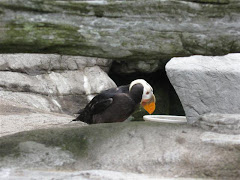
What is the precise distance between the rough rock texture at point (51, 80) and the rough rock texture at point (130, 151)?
3.60m

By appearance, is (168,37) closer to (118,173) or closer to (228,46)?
(228,46)

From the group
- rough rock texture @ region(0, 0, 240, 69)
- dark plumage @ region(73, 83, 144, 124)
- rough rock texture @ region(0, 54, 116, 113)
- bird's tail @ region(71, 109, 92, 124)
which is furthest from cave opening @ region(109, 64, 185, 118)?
rough rock texture @ region(0, 0, 240, 69)

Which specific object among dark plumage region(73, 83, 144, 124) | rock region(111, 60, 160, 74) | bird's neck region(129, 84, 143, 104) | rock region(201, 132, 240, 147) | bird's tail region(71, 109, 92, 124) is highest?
rock region(201, 132, 240, 147)

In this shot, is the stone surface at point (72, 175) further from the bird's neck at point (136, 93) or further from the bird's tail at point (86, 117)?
the bird's tail at point (86, 117)

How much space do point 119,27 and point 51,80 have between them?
16.8ft

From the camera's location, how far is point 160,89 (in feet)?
33.3

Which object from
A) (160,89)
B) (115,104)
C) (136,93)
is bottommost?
(160,89)

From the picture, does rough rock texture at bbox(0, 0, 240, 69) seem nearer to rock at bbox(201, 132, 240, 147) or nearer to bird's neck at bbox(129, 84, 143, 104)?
rock at bbox(201, 132, 240, 147)

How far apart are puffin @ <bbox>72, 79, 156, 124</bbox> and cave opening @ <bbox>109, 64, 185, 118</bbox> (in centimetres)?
456

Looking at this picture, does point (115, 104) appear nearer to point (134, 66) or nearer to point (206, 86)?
point (206, 86)

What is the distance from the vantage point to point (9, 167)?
266 cm

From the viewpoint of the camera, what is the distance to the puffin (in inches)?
184

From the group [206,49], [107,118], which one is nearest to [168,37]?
[206,49]

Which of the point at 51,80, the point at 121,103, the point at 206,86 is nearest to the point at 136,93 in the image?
the point at 121,103
